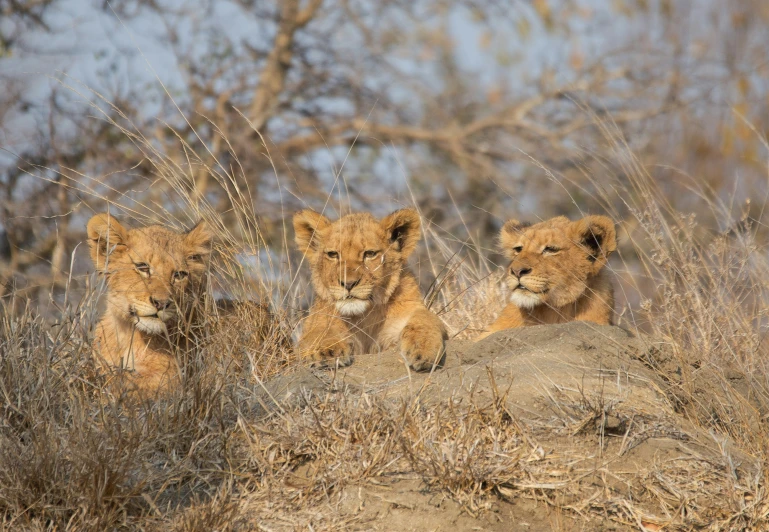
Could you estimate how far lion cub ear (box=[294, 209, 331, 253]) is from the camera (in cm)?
529

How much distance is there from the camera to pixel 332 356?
4.54 metres

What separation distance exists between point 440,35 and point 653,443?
38.4ft

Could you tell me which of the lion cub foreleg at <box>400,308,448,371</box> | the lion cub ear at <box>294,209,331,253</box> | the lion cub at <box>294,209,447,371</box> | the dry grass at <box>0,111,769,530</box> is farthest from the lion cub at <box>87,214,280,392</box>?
the lion cub foreleg at <box>400,308,448,371</box>

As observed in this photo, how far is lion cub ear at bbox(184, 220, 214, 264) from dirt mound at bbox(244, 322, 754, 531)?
4.65 feet

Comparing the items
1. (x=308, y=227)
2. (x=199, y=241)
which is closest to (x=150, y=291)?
(x=199, y=241)

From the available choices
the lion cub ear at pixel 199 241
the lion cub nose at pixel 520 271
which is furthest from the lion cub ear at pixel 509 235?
the lion cub ear at pixel 199 241

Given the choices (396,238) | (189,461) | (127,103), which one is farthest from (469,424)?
(127,103)

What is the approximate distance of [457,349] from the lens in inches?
183

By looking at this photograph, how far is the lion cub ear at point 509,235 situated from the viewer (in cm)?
559

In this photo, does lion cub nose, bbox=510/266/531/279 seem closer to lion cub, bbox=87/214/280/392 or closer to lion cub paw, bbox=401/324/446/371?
lion cub paw, bbox=401/324/446/371

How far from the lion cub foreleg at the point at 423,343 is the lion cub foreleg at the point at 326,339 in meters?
0.30

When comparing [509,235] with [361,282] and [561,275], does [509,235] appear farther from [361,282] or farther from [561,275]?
[361,282]

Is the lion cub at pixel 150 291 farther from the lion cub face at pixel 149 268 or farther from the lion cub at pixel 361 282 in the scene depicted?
the lion cub at pixel 361 282

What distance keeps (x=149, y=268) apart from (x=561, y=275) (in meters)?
2.18
